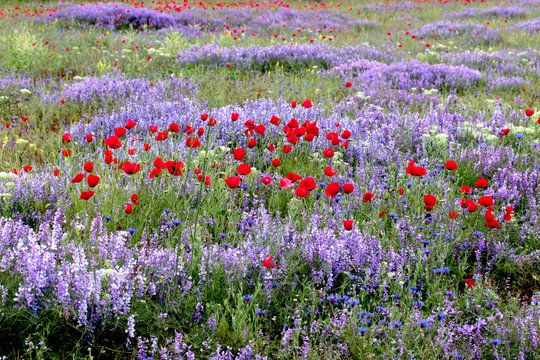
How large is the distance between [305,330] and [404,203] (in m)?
1.47

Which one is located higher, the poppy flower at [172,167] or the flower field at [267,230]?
the poppy flower at [172,167]

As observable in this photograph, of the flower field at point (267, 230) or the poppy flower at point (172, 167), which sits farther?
the poppy flower at point (172, 167)

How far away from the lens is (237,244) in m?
2.64

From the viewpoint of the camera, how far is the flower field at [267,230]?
192 centimetres

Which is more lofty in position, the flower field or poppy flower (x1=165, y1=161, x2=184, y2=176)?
poppy flower (x1=165, y1=161, x2=184, y2=176)

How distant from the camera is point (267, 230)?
2.55 m

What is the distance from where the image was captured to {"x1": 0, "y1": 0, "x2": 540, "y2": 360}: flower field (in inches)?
75.8

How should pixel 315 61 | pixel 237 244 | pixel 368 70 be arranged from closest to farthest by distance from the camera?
1. pixel 237 244
2. pixel 368 70
3. pixel 315 61

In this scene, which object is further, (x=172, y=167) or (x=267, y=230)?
(x=267, y=230)

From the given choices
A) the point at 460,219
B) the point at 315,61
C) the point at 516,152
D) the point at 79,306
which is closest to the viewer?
the point at 79,306

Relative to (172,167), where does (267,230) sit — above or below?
below

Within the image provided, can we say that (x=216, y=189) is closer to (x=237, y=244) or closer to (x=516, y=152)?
(x=237, y=244)

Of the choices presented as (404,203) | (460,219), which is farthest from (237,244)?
(460,219)

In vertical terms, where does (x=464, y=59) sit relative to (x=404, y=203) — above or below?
above
